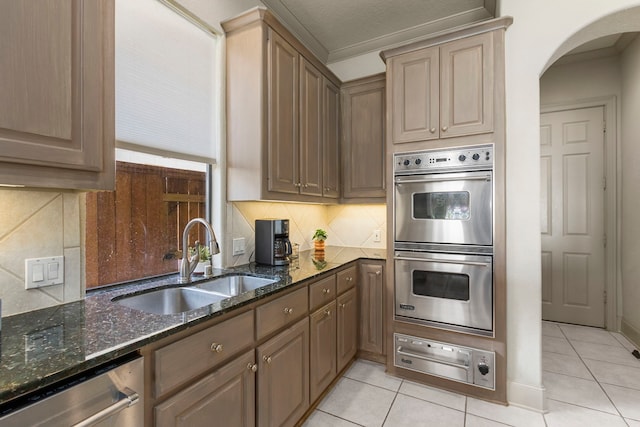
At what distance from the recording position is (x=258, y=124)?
6.51 ft

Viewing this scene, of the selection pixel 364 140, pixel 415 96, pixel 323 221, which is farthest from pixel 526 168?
pixel 323 221

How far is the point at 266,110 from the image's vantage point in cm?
201

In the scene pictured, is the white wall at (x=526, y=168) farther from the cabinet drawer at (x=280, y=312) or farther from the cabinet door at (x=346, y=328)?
the cabinet drawer at (x=280, y=312)

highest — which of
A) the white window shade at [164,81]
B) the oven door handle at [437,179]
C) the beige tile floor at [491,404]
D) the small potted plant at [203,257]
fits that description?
the white window shade at [164,81]

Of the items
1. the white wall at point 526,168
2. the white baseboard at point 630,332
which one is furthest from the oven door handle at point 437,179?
the white baseboard at point 630,332

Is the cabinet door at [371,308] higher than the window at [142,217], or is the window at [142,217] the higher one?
the window at [142,217]

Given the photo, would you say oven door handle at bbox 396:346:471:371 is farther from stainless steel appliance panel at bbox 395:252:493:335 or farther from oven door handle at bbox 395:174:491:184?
oven door handle at bbox 395:174:491:184

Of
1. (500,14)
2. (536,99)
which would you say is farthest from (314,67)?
(536,99)

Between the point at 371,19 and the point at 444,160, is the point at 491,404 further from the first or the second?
the point at 371,19

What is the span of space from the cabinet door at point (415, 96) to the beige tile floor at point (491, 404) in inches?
74.6

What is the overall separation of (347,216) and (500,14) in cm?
209

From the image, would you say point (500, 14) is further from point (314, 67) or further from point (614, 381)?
point (614, 381)

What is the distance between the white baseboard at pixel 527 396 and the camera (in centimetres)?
200

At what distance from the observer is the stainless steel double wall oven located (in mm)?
2100
